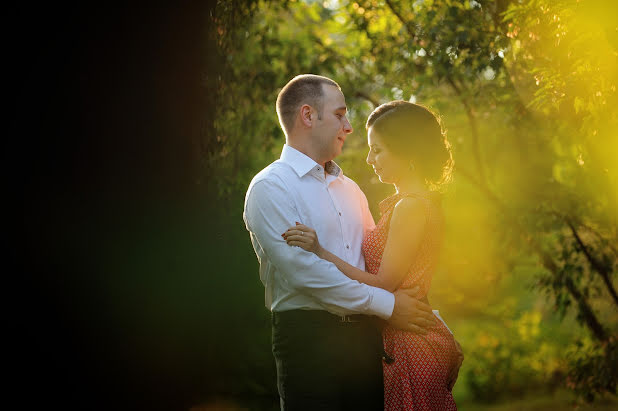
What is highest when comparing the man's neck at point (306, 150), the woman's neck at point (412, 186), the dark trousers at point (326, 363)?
the man's neck at point (306, 150)

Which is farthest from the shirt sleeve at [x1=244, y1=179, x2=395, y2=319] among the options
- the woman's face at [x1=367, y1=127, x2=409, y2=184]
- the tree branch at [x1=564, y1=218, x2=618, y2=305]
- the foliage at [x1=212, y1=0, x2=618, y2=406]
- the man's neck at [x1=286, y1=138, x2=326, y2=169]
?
the tree branch at [x1=564, y1=218, x2=618, y2=305]

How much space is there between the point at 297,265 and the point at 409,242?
0.59m

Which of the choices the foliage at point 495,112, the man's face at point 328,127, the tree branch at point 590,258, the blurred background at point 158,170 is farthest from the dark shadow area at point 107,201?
the tree branch at point 590,258

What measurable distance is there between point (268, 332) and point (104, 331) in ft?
17.2

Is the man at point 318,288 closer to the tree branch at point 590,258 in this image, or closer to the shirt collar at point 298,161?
the shirt collar at point 298,161

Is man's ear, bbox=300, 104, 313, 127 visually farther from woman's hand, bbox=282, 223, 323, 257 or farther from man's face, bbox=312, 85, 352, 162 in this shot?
woman's hand, bbox=282, 223, 323, 257

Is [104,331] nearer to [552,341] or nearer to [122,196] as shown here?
[122,196]

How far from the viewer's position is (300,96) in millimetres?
3436

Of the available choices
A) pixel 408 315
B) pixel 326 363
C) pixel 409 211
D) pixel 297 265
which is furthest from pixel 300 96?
pixel 326 363

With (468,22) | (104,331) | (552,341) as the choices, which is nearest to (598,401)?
(552,341)

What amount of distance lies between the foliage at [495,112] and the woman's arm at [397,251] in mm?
1064

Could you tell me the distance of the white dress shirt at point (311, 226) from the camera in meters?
2.99

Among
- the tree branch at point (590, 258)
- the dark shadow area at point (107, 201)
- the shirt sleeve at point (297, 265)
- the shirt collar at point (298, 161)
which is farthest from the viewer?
the tree branch at point (590, 258)

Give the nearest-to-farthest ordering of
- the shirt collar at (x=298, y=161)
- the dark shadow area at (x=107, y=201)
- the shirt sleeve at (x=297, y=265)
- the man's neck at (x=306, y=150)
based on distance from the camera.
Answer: the dark shadow area at (x=107, y=201) < the shirt sleeve at (x=297, y=265) < the shirt collar at (x=298, y=161) < the man's neck at (x=306, y=150)
